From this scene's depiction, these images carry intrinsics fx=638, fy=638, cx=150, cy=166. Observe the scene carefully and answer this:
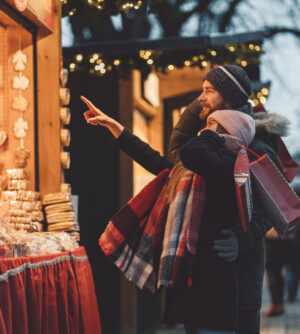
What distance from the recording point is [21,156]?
13.9 ft

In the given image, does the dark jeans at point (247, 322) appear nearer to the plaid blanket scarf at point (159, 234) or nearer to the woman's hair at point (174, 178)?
the plaid blanket scarf at point (159, 234)

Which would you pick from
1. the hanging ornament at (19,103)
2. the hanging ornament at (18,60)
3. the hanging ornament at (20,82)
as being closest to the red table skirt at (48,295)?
the hanging ornament at (19,103)

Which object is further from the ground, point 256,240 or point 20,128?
point 20,128

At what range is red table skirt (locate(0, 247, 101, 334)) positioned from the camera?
9.19 ft

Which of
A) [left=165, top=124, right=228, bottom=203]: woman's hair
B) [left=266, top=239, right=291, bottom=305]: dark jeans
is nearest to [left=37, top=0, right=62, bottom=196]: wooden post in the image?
[left=165, top=124, right=228, bottom=203]: woman's hair

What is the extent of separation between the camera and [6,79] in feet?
14.0

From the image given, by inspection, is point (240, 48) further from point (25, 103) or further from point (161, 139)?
point (25, 103)

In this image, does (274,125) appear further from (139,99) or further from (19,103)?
(139,99)

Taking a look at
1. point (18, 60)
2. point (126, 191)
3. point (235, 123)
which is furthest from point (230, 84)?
point (126, 191)

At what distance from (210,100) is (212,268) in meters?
0.87

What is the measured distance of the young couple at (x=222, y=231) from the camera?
113 inches

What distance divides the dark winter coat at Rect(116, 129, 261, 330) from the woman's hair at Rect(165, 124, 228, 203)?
0.13m

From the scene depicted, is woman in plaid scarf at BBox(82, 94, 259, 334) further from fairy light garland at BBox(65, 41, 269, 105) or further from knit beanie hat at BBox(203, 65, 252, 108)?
fairy light garland at BBox(65, 41, 269, 105)

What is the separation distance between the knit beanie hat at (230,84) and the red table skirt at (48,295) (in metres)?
1.23
